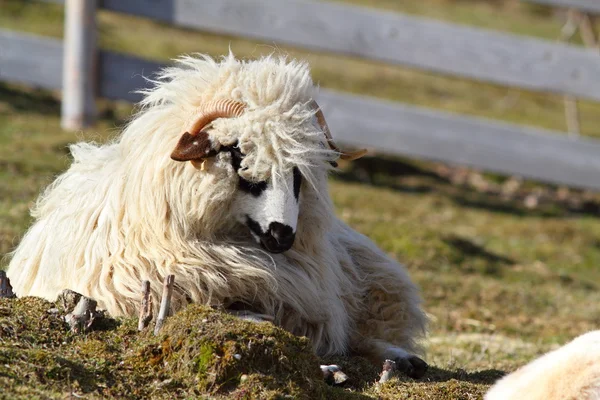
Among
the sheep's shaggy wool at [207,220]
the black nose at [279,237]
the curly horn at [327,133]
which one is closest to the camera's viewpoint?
the black nose at [279,237]

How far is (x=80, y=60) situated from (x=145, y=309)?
314 inches

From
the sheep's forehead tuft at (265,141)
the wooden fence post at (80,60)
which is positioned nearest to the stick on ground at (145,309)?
the sheep's forehead tuft at (265,141)

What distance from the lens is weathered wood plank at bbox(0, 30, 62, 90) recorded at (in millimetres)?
11586

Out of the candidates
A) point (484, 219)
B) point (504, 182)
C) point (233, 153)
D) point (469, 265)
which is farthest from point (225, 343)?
point (504, 182)

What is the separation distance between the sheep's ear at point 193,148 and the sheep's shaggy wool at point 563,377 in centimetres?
175

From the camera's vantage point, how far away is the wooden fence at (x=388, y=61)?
11.3 meters

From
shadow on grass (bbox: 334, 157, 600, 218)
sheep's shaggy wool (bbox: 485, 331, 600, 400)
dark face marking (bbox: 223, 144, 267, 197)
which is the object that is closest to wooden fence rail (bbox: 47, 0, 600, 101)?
shadow on grass (bbox: 334, 157, 600, 218)

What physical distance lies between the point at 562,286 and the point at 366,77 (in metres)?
12.2

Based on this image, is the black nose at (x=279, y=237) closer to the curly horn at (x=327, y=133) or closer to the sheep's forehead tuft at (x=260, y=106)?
the sheep's forehead tuft at (x=260, y=106)

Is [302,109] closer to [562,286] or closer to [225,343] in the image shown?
[225,343]

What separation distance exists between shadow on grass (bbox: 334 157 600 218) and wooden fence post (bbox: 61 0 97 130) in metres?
3.39

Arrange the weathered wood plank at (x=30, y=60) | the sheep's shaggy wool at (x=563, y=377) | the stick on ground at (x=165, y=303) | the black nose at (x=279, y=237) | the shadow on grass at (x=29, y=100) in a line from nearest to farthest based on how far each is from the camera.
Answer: the sheep's shaggy wool at (x=563, y=377) < the stick on ground at (x=165, y=303) < the black nose at (x=279, y=237) < the weathered wood plank at (x=30, y=60) < the shadow on grass at (x=29, y=100)

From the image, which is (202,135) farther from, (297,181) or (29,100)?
(29,100)

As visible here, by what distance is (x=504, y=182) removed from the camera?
47.3 feet
